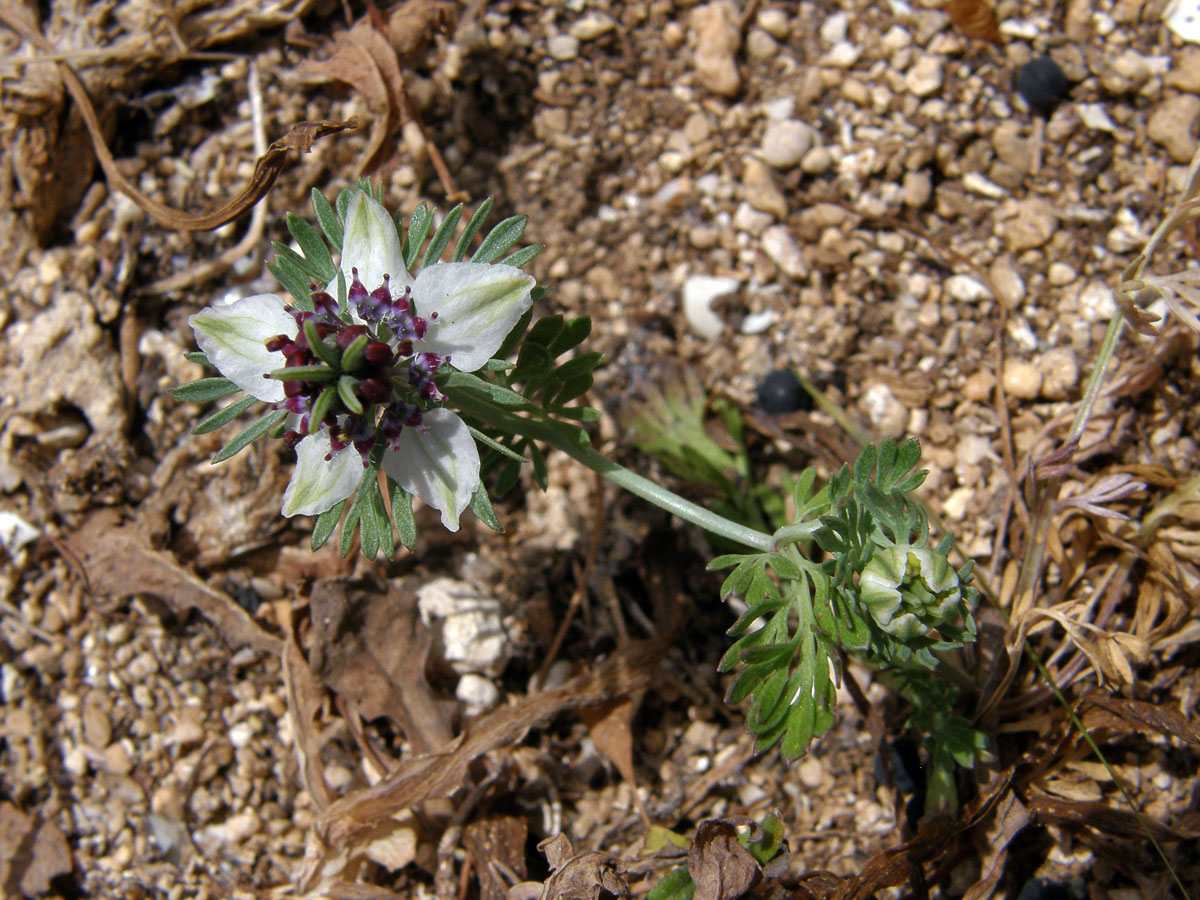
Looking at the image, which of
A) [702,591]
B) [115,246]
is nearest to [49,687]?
[115,246]

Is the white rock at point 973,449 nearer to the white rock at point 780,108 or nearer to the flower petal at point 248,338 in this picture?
the white rock at point 780,108

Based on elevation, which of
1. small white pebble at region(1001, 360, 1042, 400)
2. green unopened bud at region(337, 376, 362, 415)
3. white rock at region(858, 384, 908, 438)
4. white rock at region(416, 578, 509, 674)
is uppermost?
green unopened bud at region(337, 376, 362, 415)

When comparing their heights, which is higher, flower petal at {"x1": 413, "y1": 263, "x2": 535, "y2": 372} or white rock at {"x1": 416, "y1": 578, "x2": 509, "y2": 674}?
flower petal at {"x1": 413, "y1": 263, "x2": 535, "y2": 372}

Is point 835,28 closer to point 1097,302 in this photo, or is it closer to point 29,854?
point 1097,302

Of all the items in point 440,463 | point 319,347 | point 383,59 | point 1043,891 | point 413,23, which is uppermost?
point 413,23

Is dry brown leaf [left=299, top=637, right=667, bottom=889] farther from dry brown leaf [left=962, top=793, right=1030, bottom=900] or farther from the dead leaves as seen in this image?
the dead leaves

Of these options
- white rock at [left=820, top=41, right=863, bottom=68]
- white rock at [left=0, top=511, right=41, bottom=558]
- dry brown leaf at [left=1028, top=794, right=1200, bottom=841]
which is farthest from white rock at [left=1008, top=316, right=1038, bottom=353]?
white rock at [left=0, top=511, right=41, bottom=558]

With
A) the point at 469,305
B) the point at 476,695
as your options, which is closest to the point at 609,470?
the point at 469,305
